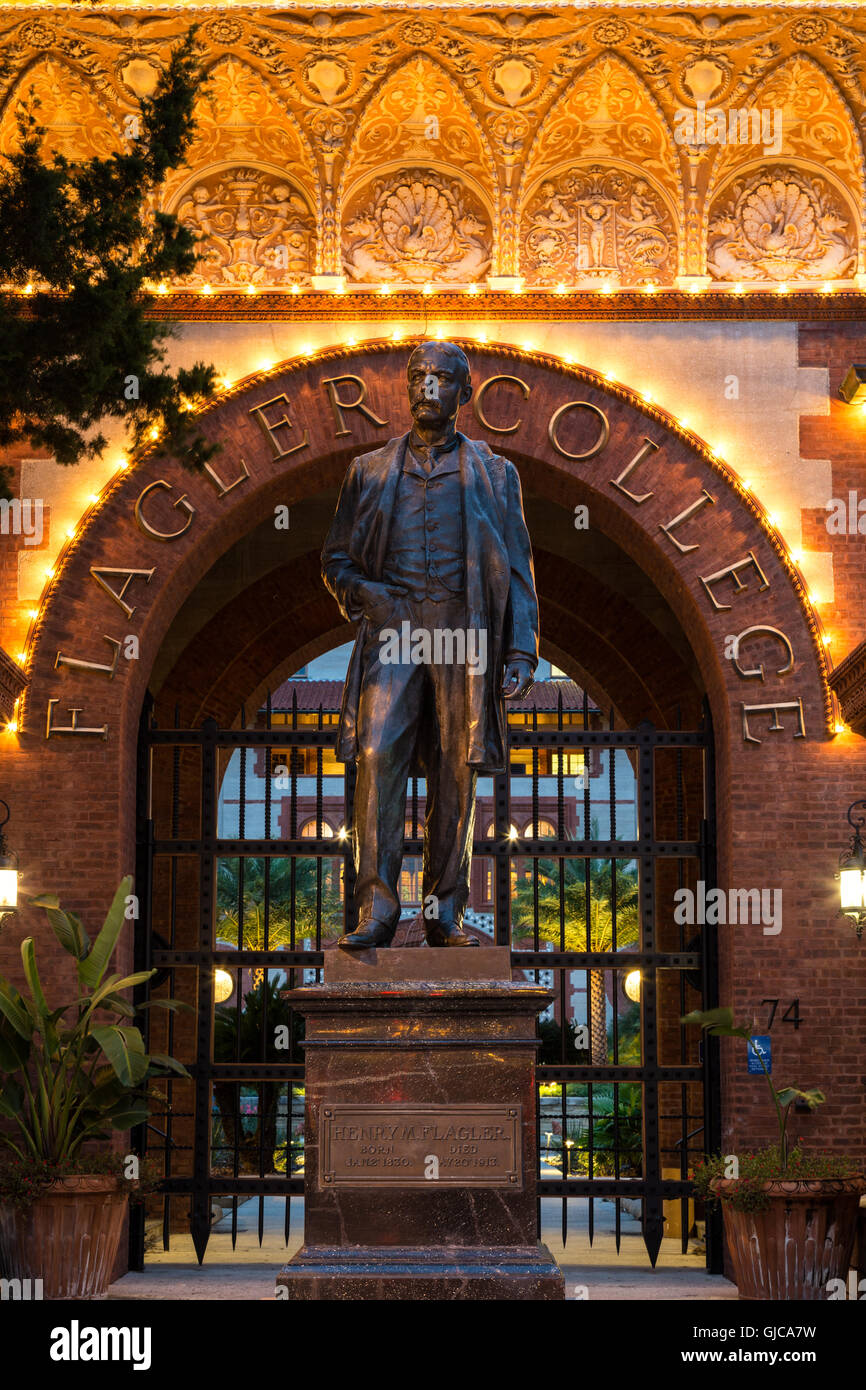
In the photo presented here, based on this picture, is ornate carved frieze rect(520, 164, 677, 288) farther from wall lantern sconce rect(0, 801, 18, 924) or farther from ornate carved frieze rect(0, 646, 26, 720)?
wall lantern sconce rect(0, 801, 18, 924)

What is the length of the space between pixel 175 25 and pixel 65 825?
Result: 6798mm

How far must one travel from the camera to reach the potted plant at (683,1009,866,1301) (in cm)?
1231

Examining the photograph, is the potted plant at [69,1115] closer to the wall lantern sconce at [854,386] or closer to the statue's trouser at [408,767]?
the statue's trouser at [408,767]

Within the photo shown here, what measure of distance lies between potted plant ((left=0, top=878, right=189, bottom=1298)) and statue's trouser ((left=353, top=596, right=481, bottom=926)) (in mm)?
5159

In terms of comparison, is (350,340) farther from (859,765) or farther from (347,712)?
(347,712)

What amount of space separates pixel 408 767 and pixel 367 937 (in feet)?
2.69

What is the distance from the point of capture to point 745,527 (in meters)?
14.7

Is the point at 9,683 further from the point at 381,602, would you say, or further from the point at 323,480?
the point at 381,602

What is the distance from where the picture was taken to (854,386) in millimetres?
14625

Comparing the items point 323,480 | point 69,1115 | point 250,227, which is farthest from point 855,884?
→ point 250,227

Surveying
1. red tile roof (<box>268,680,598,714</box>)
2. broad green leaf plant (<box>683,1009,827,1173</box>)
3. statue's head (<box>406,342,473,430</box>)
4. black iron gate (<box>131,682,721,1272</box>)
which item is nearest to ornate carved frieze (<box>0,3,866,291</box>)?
black iron gate (<box>131,682,721,1272</box>)

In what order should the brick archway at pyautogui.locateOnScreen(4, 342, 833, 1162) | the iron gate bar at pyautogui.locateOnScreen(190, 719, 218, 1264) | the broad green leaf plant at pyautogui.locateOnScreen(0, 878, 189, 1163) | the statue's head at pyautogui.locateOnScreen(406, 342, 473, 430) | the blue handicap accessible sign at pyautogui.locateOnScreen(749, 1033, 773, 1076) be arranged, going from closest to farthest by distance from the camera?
the statue's head at pyautogui.locateOnScreen(406, 342, 473, 430)
the broad green leaf plant at pyautogui.locateOnScreen(0, 878, 189, 1163)
the blue handicap accessible sign at pyautogui.locateOnScreen(749, 1033, 773, 1076)
the brick archway at pyautogui.locateOnScreen(4, 342, 833, 1162)
the iron gate bar at pyautogui.locateOnScreen(190, 719, 218, 1264)

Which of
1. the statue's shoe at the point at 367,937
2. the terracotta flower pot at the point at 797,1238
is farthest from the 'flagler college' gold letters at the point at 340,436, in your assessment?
the statue's shoe at the point at 367,937

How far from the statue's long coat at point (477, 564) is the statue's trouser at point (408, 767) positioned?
0.08 m
